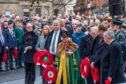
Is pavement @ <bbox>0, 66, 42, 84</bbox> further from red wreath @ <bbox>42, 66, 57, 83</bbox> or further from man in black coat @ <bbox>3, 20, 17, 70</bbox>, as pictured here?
red wreath @ <bbox>42, 66, 57, 83</bbox>

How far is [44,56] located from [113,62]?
8.80 feet

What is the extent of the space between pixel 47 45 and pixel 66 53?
3.25 ft

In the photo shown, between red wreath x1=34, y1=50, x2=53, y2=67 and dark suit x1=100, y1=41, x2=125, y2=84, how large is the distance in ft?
7.17

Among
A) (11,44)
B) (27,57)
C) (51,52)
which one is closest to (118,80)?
(51,52)

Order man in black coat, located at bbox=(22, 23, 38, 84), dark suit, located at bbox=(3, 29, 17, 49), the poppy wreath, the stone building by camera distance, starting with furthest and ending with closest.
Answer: the stone building < dark suit, located at bbox=(3, 29, 17, 49) < man in black coat, located at bbox=(22, 23, 38, 84) < the poppy wreath

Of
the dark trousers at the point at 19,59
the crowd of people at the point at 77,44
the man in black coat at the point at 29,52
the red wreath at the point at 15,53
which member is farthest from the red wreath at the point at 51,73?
the dark trousers at the point at 19,59

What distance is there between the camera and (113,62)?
9.08 meters

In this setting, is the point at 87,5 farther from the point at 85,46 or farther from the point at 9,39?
the point at 85,46

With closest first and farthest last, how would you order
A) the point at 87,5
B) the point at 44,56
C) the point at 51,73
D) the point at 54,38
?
the point at 51,73 → the point at 44,56 → the point at 54,38 → the point at 87,5

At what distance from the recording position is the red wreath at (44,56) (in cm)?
1129

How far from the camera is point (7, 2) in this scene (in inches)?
2206

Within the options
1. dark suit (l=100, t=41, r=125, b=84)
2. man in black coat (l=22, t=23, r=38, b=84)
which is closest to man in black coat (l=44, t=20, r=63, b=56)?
man in black coat (l=22, t=23, r=38, b=84)

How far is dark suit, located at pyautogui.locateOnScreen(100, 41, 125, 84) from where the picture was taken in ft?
29.8

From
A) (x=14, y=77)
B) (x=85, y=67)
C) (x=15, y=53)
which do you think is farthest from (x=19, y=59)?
(x=85, y=67)
